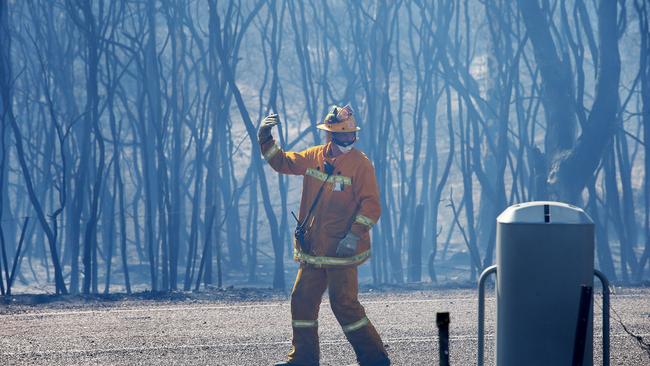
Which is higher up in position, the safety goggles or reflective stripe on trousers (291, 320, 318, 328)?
the safety goggles

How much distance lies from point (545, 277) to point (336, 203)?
2.26 m

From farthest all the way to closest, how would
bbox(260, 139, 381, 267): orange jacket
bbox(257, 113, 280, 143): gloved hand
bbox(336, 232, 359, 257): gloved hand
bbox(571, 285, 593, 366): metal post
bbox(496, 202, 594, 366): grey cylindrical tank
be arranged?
bbox(257, 113, 280, 143): gloved hand < bbox(260, 139, 381, 267): orange jacket < bbox(336, 232, 359, 257): gloved hand < bbox(496, 202, 594, 366): grey cylindrical tank < bbox(571, 285, 593, 366): metal post

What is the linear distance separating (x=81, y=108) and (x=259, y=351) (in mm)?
22104

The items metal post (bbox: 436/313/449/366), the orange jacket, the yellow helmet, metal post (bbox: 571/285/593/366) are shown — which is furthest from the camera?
the yellow helmet

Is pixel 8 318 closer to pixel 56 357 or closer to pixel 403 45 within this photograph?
pixel 56 357

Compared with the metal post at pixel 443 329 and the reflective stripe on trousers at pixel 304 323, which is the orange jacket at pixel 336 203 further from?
the metal post at pixel 443 329

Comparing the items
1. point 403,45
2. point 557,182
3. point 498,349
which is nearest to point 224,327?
point 498,349

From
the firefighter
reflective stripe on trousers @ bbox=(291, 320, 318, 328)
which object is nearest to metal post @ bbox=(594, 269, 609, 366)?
the firefighter

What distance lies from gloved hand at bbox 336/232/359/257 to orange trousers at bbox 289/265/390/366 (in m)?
0.12

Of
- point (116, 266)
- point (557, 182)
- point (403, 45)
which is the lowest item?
point (116, 266)

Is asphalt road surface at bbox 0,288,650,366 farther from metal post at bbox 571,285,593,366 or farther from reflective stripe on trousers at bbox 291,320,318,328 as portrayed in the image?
metal post at bbox 571,285,593,366

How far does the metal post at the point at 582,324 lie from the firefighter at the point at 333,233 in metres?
2.29

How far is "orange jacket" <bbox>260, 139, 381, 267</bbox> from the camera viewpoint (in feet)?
21.9

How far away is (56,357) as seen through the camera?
7098 millimetres
